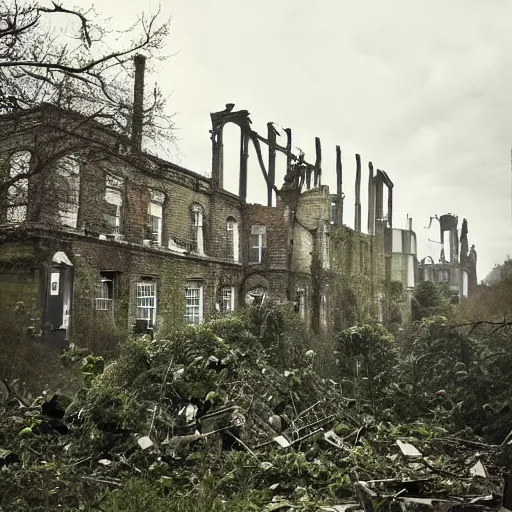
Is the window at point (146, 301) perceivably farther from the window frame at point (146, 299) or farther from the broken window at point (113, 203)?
the broken window at point (113, 203)

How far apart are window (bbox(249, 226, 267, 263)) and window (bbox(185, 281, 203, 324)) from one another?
2.67 ft

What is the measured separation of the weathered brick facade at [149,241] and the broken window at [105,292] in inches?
0.4

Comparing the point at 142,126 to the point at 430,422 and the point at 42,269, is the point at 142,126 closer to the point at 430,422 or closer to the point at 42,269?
the point at 42,269

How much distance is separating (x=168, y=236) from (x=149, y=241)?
0.24 metres

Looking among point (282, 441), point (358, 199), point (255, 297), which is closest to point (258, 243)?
point (255, 297)

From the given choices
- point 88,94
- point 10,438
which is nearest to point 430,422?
point 10,438

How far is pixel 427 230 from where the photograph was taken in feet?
25.0

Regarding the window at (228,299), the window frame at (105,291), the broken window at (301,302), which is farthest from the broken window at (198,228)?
the broken window at (301,302)

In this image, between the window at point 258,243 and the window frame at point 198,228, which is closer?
the window frame at point 198,228

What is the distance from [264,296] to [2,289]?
2.90 m

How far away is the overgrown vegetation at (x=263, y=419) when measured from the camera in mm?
4191

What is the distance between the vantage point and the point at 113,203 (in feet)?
17.9

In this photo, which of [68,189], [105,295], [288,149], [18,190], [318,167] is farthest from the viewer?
[318,167]

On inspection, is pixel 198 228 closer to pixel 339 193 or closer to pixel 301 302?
pixel 301 302
